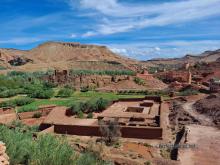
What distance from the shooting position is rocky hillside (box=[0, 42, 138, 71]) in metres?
110

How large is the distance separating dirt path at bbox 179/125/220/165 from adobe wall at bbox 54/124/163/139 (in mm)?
2539

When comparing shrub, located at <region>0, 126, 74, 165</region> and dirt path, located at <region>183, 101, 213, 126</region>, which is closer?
shrub, located at <region>0, 126, 74, 165</region>

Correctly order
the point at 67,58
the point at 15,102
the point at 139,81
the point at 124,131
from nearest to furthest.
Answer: the point at 124,131 < the point at 15,102 < the point at 139,81 < the point at 67,58

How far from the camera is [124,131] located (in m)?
22.5

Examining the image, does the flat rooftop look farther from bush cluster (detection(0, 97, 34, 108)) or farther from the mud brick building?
bush cluster (detection(0, 97, 34, 108))

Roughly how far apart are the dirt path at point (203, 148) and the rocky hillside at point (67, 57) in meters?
82.3

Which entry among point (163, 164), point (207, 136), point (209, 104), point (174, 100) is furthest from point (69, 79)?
point (163, 164)

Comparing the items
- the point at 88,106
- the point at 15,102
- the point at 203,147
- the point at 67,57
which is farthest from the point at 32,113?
the point at 67,57

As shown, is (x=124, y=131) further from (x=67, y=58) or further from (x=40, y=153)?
(x=67, y=58)

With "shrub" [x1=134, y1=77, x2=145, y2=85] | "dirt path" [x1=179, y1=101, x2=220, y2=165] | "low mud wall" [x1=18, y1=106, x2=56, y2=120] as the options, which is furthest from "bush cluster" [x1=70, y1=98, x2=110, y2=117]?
"shrub" [x1=134, y1=77, x2=145, y2=85]

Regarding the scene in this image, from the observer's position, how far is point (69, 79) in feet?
231

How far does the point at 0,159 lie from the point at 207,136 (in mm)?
18157

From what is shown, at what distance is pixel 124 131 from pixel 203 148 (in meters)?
6.16

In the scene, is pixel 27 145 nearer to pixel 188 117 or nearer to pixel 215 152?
pixel 215 152
